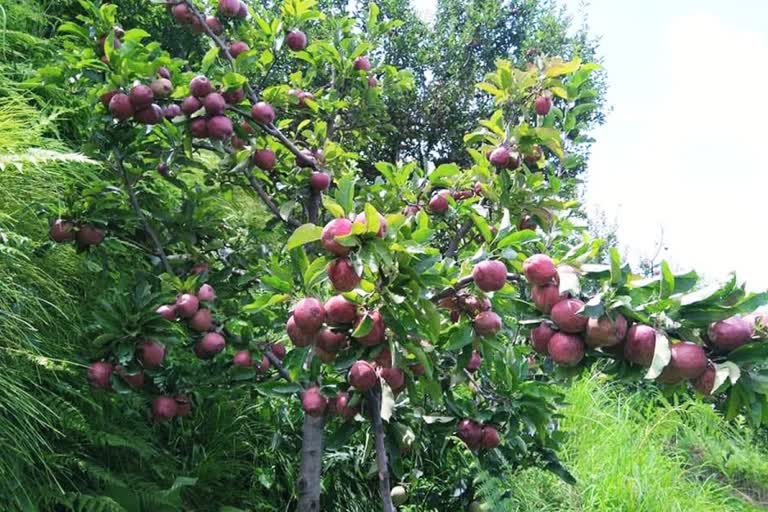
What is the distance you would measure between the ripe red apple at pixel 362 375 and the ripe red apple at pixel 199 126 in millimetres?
778

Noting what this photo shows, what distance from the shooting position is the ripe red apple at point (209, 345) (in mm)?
1568

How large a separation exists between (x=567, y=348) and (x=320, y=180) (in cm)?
107

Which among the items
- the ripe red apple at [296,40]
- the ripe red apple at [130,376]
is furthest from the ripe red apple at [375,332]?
the ripe red apple at [296,40]

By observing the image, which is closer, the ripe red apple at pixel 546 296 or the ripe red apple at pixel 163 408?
the ripe red apple at pixel 546 296

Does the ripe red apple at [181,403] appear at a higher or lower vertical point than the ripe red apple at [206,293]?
lower

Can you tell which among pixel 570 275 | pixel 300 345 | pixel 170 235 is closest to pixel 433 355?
pixel 300 345

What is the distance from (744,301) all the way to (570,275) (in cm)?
22

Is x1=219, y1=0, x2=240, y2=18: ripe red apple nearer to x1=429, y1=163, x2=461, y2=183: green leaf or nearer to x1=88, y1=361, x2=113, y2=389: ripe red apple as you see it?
x1=429, y1=163, x2=461, y2=183: green leaf

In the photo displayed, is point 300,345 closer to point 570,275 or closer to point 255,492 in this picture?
point 570,275

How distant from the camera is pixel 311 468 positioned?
65.3 inches

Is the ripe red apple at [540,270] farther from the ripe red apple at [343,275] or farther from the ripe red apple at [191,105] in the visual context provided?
the ripe red apple at [191,105]

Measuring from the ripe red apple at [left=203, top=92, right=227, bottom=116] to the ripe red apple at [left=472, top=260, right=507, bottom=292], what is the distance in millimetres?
870

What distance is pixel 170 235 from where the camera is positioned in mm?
1810

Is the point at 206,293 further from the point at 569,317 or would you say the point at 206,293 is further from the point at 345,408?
the point at 569,317
